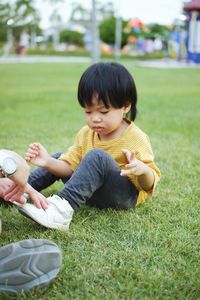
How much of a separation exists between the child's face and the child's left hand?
255 mm

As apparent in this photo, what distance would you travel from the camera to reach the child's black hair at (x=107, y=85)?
199 centimetres

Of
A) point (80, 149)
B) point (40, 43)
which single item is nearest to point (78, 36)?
point (40, 43)

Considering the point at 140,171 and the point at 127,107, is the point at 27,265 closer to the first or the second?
the point at 140,171

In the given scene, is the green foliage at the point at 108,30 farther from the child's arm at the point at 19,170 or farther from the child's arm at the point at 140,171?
the child's arm at the point at 19,170

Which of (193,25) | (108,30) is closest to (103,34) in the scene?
(108,30)

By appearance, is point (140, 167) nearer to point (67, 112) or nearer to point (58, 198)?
point (58, 198)

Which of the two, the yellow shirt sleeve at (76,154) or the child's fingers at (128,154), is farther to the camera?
the yellow shirt sleeve at (76,154)

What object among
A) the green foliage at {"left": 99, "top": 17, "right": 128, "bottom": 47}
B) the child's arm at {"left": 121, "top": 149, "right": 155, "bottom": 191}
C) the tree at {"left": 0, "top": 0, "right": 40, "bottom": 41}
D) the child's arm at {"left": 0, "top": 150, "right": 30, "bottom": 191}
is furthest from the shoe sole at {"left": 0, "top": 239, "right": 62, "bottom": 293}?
the green foliage at {"left": 99, "top": 17, "right": 128, "bottom": 47}

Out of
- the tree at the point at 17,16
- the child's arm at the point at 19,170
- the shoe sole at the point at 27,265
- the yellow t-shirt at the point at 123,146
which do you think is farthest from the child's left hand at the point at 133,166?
the tree at the point at 17,16

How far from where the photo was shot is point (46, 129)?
14.2 ft

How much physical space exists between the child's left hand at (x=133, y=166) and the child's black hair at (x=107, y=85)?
11.2 inches

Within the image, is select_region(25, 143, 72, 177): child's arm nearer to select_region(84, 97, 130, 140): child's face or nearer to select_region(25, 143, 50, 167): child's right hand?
select_region(25, 143, 50, 167): child's right hand

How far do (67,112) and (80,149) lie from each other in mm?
3141

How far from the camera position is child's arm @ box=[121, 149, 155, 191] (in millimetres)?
1810
